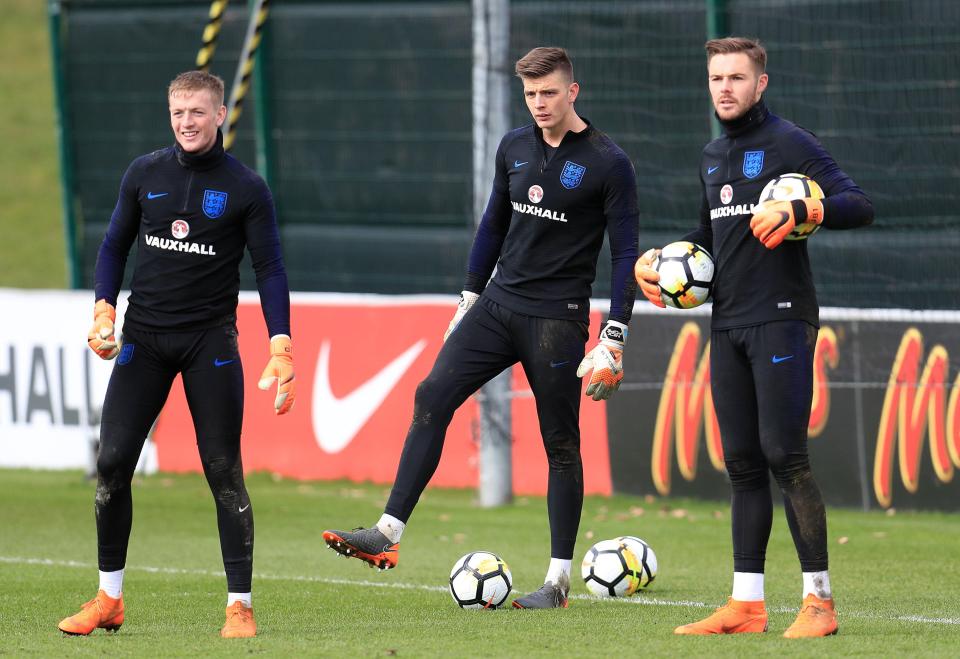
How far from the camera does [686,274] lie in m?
7.33

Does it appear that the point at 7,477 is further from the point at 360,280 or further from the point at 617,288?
the point at 617,288

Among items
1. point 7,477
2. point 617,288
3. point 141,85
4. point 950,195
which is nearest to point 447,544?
point 617,288

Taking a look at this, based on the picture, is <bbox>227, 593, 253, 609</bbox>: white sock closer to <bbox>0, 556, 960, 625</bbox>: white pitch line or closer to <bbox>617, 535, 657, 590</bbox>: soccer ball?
<bbox>0, 556, 960, 625</bbox>: white pitch line

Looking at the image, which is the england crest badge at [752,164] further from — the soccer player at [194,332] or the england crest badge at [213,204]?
the england crest badge at [213,204]

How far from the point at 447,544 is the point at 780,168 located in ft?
16.0

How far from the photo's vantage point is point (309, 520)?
12.6 m

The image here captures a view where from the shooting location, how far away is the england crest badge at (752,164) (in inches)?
279

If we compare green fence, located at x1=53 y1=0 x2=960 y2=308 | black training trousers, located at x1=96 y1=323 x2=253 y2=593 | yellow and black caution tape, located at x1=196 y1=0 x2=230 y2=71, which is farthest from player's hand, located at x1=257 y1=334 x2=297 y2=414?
yellow and black caution tape, located at x1=196 y1=0 x2=230 y2=71

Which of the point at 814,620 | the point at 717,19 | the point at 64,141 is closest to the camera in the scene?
the point at 814,620

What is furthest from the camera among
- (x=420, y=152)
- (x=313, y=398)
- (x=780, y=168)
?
(x=420, y=152)

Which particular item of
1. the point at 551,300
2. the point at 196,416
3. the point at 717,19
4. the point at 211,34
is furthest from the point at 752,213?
the point at 211,34

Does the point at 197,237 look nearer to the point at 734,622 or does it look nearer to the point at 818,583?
the point at 734,622

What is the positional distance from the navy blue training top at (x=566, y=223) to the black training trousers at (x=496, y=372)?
0.09m

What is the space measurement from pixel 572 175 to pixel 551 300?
1.88ft
